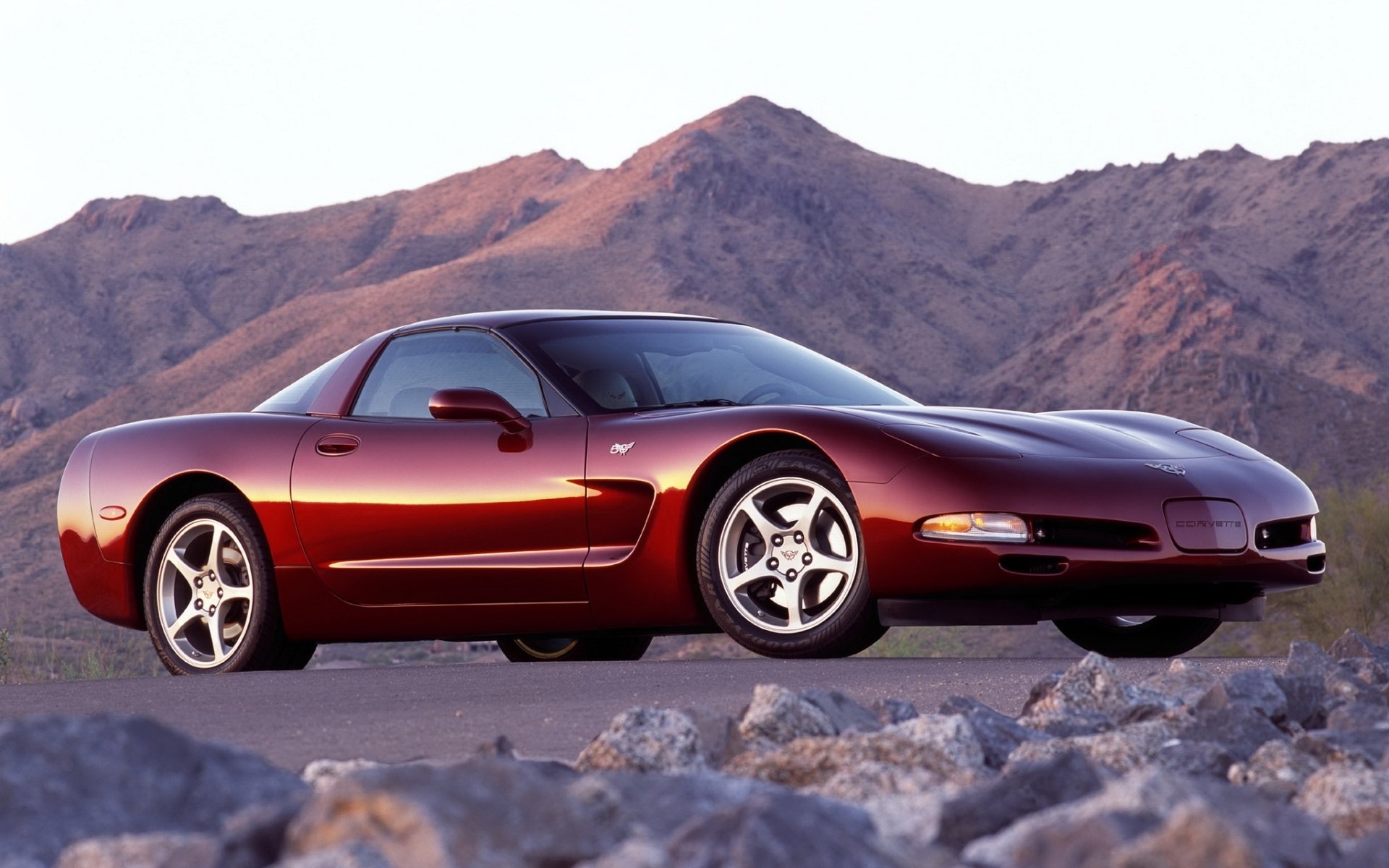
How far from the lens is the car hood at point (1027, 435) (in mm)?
6039

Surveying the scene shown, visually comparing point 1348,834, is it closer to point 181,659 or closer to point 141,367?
point 181,659

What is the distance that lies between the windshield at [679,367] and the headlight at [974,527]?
1.22 metres

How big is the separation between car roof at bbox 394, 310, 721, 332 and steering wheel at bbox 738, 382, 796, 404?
1.41 feet

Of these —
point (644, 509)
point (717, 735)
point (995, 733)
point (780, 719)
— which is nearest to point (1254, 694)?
point (995, 733)

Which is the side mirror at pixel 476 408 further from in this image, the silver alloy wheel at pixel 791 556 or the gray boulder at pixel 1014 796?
the gray boulder at pixel 1014 796

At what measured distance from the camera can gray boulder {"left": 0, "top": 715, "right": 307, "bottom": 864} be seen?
2.46 meters

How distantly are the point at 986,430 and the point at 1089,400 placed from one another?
166ft

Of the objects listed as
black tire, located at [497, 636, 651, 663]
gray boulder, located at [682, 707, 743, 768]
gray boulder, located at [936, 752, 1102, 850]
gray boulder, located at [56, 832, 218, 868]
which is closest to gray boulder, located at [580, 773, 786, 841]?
gray boulder, located at [936, 752, 1102, 850]

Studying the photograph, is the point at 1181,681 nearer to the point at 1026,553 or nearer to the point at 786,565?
the point at 1026,553

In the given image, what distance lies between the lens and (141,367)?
241 ft

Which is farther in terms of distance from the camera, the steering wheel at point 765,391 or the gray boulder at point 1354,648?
the steering wheel at point 765,391

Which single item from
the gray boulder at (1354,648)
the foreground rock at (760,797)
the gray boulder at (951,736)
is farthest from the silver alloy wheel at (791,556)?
the gray boulder at (951,736)

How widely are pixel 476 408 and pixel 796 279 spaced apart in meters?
64.1

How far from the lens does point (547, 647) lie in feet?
27.8
